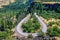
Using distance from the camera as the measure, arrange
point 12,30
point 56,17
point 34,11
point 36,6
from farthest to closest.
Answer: point 36,6 → point 34,11 → point 56,17 → point 12,30

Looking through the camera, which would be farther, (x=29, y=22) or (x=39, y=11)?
(x=39, y=11)

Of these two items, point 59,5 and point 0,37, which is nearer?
point 0,37

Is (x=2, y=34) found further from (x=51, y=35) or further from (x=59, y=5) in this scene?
(x=59, y=5)

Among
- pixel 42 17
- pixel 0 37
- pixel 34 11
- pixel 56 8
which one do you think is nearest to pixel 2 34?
pixel 0 37

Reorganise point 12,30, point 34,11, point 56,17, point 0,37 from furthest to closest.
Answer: point 34,11, point 56,17, point 12,30, point 0,37

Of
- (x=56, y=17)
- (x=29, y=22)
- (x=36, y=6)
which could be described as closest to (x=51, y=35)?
(x=29, y=22)

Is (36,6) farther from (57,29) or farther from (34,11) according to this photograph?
(57,29)

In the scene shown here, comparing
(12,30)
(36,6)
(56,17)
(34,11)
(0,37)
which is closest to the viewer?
(0,37)

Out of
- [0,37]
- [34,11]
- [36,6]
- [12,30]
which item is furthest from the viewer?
[36,6]
